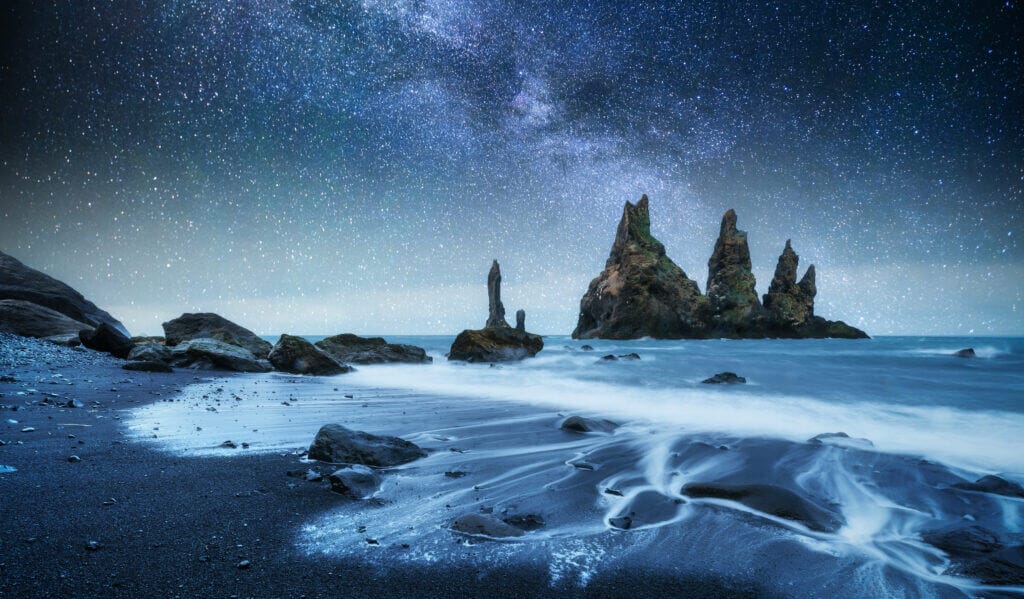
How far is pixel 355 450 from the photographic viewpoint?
4227 millimetres

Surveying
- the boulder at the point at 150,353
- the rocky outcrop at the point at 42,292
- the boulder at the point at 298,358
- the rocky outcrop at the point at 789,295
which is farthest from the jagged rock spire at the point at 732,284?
the rocky outcrop at the point at 42,292

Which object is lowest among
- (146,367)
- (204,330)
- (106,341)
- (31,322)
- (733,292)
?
(146,367)

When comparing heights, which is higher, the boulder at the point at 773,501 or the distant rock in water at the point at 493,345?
the distant rock in water at the point at 493,345

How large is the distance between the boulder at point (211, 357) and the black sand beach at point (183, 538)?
9.56 meters

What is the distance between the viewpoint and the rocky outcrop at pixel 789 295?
66438mm

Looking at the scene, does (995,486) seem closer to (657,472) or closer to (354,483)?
(657,472)

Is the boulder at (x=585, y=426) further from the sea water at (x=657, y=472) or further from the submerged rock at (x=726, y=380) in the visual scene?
the submerged rock at (x=726, y=380)

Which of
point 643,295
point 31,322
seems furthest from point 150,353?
point 643,295

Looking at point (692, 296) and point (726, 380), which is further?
point (692, 296)

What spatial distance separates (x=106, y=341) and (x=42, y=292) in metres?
8.20

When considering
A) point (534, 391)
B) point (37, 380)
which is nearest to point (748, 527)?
point (534, 391)

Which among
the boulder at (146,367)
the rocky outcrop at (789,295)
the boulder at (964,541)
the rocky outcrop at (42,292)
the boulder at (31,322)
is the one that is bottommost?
the boulder at (964,541)

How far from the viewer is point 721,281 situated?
64812 millimetres

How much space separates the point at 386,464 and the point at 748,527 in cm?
318
